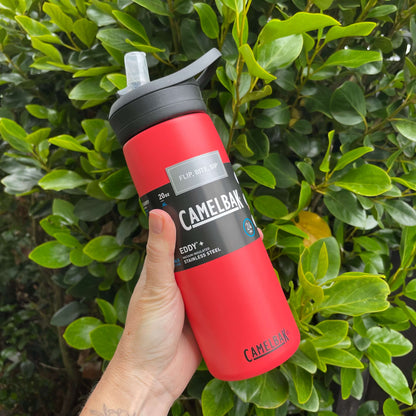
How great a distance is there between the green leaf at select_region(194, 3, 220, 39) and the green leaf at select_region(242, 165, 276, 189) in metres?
0.24

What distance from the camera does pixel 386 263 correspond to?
0.75 m

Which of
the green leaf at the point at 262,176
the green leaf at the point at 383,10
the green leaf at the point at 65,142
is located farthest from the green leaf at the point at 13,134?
the green leaf at the point at 383,10

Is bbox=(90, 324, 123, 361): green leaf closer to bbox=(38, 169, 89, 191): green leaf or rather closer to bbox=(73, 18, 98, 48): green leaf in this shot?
bbox=(38, 169, 89, 191): green leaf

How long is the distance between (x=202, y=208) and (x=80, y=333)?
0.38 m

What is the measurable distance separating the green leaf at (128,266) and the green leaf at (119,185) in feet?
0.42

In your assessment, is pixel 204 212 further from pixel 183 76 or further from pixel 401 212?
pixel 401 212

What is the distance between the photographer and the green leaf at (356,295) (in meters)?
0.56

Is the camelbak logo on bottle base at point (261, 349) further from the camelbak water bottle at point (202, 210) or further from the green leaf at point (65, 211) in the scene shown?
the green leaf at point (65, 211)

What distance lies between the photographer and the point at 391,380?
0.67 metres

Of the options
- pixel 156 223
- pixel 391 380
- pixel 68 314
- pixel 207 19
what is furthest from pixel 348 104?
pixel 68 314

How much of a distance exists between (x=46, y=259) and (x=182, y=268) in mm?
314

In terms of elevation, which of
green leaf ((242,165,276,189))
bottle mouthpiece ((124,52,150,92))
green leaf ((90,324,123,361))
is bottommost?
green leaf ((90,324,123,361))

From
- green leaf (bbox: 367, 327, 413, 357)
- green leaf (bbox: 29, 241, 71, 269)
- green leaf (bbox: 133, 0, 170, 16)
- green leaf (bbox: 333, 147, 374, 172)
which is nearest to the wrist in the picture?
green leaf (bbox: 29, 241, 71, 269)

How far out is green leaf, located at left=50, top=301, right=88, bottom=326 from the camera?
88 cm
